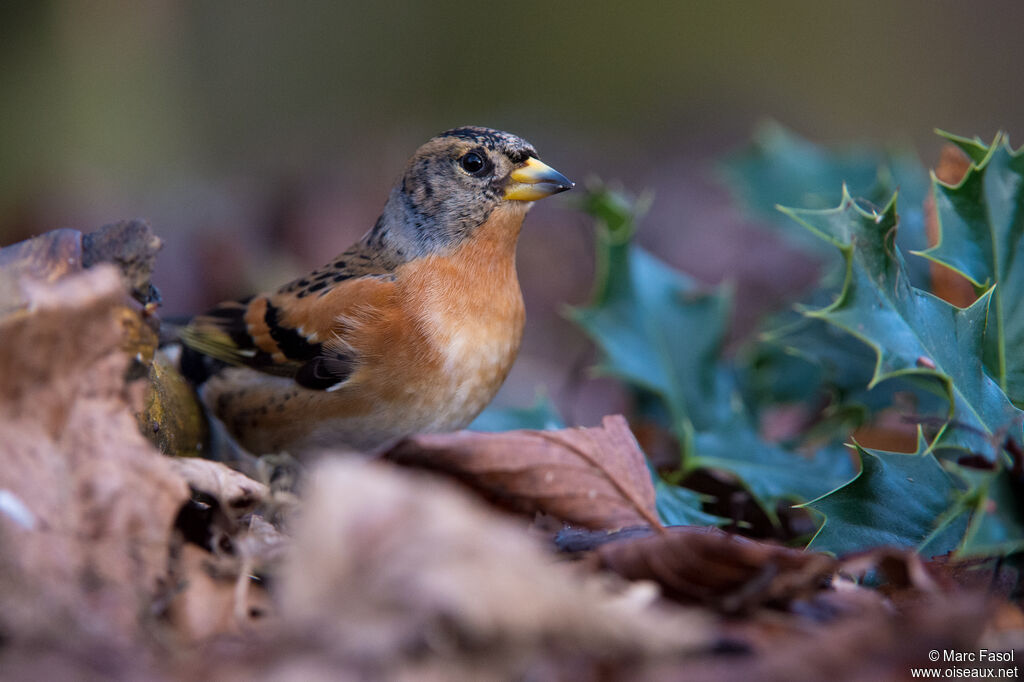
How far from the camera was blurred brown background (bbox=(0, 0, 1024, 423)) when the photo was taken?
6.50 m

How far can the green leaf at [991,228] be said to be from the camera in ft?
8.93

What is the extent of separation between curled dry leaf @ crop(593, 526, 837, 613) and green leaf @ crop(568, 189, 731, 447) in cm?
192

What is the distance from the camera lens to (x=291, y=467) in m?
3.41

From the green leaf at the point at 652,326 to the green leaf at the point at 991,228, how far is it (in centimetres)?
126

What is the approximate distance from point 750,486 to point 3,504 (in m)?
2.07

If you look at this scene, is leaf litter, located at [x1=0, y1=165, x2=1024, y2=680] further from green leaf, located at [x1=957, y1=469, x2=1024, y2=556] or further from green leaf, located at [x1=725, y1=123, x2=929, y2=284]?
green leaf, located at [x1=725, y1=123, x2=929, y2=284]

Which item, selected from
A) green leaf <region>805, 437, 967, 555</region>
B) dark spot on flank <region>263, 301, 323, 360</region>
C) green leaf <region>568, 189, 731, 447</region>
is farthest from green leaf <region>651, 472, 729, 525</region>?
dark spot on flank <region>263, 301, 323, 360</region>

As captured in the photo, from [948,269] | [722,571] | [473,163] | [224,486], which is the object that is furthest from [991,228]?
[224,486]

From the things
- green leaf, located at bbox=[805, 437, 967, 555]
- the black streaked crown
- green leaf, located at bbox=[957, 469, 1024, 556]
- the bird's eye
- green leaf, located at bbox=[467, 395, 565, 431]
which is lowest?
green leaf, located at bbox=[467, 395, 565, 431]

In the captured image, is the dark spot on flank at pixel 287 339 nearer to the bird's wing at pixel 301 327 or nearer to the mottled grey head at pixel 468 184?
the bird's wing at pixel 301 327

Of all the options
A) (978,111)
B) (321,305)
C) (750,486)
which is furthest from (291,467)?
(978,111)

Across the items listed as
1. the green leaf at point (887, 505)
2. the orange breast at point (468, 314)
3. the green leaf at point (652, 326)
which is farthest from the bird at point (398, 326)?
the green leaf at point (887, 505)

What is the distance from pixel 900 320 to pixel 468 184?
5.63 ft

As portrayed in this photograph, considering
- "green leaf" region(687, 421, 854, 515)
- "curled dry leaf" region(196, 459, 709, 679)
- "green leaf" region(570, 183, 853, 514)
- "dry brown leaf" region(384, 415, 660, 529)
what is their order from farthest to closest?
1. "green leaf" region(570, 183, 853, 514)
2. "green leaf" region(687, 421, 854, 515)
3. "dry brown leaf" region(384, 415, 660, 529)
4. "curled dry leaf" region(196, 459, 709, 679)
